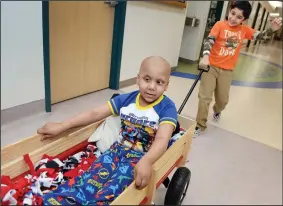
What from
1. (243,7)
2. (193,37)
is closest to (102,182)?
(243,7)

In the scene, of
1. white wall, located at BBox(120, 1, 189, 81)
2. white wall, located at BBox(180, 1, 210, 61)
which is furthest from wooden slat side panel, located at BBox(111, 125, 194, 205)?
white wall, located at BBox(180, 1, 210, 61)

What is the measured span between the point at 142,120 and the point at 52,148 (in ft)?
0.98

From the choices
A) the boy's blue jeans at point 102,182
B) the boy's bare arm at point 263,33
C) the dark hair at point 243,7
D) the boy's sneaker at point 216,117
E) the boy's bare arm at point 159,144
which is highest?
the dark hair at point 243,7

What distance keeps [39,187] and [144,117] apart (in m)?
0.36

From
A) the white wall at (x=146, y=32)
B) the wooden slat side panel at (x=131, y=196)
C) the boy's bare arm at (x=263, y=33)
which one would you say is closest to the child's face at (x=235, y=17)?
the boy's bare arm at (x=263, y=33)

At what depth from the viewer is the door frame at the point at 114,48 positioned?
52.4 inches

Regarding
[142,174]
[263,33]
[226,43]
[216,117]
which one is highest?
[263,33]

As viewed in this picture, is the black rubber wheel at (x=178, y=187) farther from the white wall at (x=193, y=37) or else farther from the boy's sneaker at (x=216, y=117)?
the white wall at (x=193, y=37)

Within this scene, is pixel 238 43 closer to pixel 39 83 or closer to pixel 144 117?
pixel 144 117

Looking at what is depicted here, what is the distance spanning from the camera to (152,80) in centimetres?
76

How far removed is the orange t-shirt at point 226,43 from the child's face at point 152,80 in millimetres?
569

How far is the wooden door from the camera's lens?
4.97 ft

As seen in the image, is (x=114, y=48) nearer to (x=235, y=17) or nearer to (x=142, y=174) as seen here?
(x=235, y=17)

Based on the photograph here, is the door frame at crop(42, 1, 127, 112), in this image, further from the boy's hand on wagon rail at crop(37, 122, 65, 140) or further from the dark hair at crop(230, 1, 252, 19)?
the dark hair at crop(230, 1, 252, 19)
